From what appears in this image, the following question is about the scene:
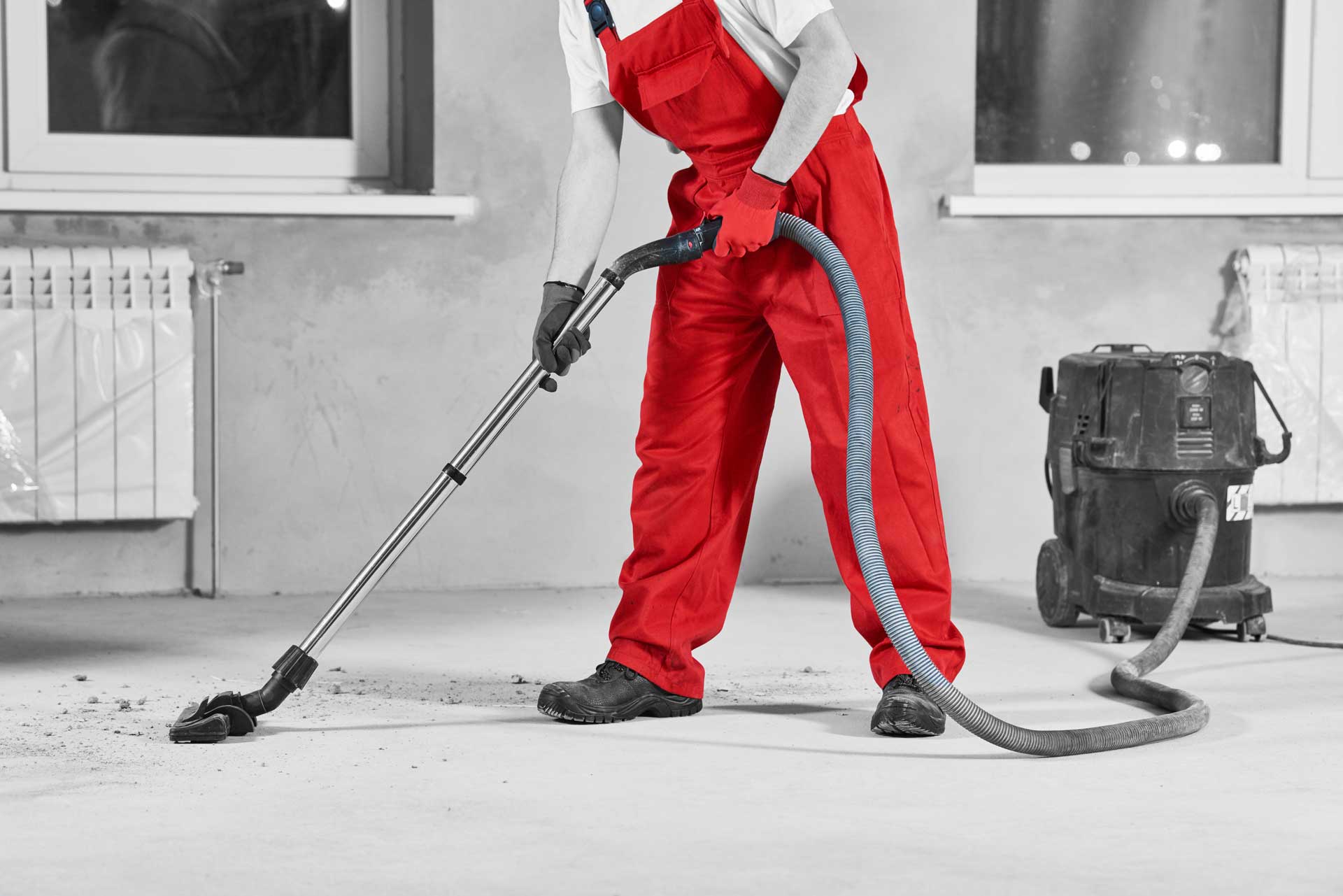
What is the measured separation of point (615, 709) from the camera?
215 cm

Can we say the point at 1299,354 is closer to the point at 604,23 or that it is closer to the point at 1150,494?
the point at 1150,494

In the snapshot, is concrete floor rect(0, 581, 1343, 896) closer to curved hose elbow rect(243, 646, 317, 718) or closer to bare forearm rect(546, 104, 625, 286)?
curved hose elbow rect(243, 646, 317, 718)

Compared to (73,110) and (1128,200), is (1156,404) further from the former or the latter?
(73,110)

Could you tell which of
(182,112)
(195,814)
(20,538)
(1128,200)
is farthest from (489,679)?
(1128,200)

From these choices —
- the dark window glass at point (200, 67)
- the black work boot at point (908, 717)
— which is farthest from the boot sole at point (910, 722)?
the dark window glass at point (200, 67)

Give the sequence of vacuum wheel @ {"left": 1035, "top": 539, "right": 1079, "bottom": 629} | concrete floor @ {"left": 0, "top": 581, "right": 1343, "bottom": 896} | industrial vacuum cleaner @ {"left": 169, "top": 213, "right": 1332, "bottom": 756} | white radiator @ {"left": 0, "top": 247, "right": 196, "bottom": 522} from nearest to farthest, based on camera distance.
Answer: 1. concrete floor @ {"left": 0, "top": 581, "right": 1343, "bottom": 896}
2. industrial vacuum cleaner @ {"left": 169, "top": 213, "right": 1332, "bottom": 756}
3. vacuum wheel @ {"left": 1035, "top": 539, "right": 1079, "bottom": 629}
4. white radiator @ {"left": 0, "top": 247, "right": 196, "bottom": 522}

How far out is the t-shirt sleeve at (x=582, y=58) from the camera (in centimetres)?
208

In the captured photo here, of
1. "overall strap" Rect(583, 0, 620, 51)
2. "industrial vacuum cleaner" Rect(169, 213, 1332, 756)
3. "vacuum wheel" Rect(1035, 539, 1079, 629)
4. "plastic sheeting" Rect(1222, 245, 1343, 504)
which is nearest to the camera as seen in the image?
"overall strap" Rect(583, 0, 620, 51)

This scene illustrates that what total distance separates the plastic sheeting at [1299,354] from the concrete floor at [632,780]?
2.41 feet

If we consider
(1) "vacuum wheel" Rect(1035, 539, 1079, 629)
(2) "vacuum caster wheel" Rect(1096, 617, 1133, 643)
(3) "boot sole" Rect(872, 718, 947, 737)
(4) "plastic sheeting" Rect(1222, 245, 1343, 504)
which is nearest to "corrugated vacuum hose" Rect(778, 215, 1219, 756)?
(3) "boot sole" Rect(872, 718, 947, 737)

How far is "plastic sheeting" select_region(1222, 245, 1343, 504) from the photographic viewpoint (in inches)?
130

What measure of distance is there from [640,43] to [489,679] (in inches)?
39.6

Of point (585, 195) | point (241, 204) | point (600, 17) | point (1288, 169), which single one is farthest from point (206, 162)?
point (1288, 169)

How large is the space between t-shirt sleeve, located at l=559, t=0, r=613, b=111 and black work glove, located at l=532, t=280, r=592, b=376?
0.26 meters
